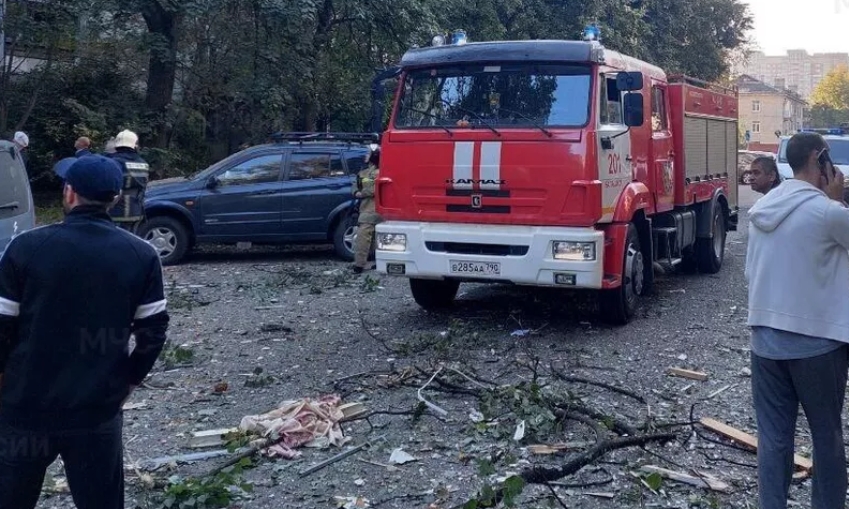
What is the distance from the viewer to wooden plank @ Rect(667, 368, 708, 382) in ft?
25.5

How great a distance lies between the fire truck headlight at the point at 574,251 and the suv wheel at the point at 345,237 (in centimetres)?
669

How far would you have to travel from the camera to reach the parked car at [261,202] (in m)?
14.5

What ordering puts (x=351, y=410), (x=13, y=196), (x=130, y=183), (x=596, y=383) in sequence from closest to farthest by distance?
(x=351, y=410) < (x=596, y=383) < (x=13, y=196) < (x=130, y=183)

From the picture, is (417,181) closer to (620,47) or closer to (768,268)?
(768,268)

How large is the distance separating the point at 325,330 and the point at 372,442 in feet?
11.7

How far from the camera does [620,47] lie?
25812 mm

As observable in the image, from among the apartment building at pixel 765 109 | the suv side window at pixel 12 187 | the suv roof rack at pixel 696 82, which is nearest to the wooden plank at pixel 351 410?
the suv side window at pixel 12 187

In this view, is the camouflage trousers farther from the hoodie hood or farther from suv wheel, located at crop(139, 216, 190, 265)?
the hoodie hood

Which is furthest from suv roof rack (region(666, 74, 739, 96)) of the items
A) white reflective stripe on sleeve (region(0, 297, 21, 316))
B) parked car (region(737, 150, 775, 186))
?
white reflective stripe on sleeve (region(0, 297, 21, 316))

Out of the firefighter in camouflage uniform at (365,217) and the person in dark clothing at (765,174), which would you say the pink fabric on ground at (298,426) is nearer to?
the person in dark clothing at (765,174)

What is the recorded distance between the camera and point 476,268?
353 inches

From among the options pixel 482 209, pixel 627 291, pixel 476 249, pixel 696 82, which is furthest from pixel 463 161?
pixel 696 82

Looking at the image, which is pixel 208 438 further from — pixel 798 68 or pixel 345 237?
pixel 798 68

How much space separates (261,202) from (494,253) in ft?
21.6
